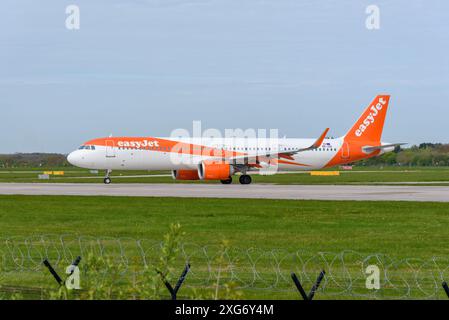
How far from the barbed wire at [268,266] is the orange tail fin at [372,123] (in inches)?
1919

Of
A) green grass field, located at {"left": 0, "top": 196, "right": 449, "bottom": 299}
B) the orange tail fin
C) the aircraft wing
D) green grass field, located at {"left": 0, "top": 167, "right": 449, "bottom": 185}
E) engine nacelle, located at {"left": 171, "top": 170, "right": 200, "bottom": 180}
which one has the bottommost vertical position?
green grass field, located at {"left": 0, "top": 167, "right": 449, "bottom": 185}

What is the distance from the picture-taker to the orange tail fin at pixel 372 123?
70812mm

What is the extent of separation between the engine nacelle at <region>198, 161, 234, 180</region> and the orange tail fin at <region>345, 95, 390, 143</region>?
14504 millimetres

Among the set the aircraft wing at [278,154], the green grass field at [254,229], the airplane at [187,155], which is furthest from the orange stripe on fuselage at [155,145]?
the green grass field at [254,229]

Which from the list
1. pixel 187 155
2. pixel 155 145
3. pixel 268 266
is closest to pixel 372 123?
pixel 187 155

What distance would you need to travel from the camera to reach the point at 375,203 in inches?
1564

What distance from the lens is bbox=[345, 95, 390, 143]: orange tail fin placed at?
7081 centimetres

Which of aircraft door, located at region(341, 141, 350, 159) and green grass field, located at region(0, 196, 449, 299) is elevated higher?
aircraft door, located at region(341, 141, 350, 159)

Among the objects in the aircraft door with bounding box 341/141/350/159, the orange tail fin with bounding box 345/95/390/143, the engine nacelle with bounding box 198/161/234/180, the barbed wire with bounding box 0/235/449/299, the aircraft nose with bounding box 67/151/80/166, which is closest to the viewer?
the barbed wire with bounding box 0/235/449/299

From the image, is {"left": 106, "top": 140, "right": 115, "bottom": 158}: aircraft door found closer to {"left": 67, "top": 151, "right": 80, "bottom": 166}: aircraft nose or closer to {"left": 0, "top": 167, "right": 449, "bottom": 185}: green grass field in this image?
{"left": 67, "top": 151, "right": 80, "bottom": 166}: aircraft nose

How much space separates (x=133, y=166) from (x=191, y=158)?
4.70 m

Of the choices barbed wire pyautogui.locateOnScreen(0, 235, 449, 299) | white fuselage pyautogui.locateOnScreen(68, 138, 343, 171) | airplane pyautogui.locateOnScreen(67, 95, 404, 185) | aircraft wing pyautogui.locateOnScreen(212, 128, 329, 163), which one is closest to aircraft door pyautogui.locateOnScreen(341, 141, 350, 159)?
airplane pyautogui.locateOnScreen(67, 95, 404, 185)

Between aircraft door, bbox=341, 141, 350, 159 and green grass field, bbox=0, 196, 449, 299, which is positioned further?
aircraft door, bbox=341, 141, 350, 159
